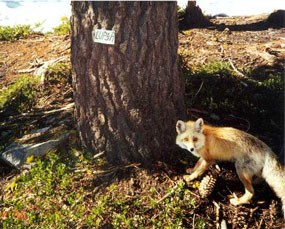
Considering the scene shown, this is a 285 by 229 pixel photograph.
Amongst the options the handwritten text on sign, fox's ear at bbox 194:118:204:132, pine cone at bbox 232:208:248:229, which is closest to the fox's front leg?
fox's ear at bbox 194:118:204:132

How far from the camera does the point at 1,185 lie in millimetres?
5148

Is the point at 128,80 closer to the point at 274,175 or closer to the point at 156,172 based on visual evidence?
the point at 156,172

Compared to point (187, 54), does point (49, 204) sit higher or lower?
lower

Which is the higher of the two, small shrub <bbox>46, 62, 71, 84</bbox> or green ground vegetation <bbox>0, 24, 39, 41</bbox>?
green ground vegetation <bbox>0, 24, 39, 41</bbox>

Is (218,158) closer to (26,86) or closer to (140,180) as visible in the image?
(140,180)

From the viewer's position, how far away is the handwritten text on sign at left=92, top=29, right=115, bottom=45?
4.20m

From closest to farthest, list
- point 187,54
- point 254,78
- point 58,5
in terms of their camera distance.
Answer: point 254,78, point 187,54, point 58,5

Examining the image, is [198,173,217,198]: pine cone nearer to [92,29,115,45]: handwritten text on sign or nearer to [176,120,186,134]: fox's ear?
[176,120,186,134]: fox's ear

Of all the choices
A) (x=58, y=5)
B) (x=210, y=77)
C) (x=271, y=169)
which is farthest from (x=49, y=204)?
(x=58, y=5)

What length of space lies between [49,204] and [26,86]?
2.50 m

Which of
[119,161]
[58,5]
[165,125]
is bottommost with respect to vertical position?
[119,161]

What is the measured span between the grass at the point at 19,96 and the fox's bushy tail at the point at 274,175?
3.56 metres

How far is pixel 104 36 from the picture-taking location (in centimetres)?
423

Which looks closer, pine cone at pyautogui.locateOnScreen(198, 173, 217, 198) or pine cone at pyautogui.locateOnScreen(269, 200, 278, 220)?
pine cone at pyautogui.locateOnScreen(269, 200, 278, 220)
